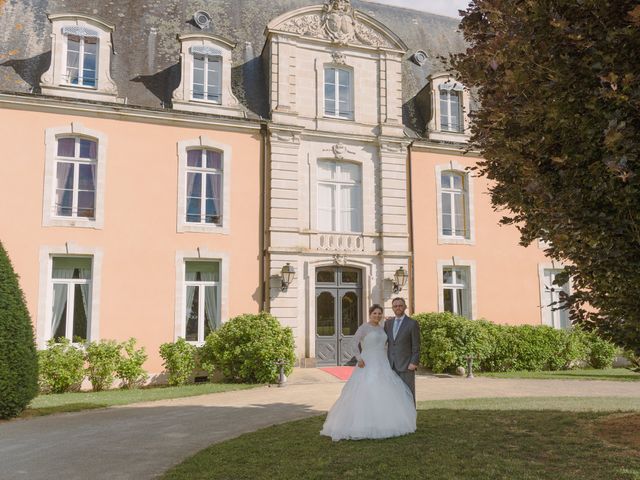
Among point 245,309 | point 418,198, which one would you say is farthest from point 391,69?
point 245,309

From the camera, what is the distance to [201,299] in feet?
46.5

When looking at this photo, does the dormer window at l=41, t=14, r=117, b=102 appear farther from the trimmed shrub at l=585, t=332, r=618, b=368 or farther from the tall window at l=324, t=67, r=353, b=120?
the trimmed shrub at l=585, t=332, r=618, b=368

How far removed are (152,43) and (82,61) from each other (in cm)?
237

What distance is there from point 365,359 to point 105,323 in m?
8.45

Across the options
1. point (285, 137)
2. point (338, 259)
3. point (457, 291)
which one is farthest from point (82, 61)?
point (457, 291)

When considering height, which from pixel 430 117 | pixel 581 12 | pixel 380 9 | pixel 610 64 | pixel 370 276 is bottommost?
pixel 370 276

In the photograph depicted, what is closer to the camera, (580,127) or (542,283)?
(580,127)

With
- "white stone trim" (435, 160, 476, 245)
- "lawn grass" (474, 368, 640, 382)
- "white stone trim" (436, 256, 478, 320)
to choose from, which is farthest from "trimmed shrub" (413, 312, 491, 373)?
"white stone trim" (435, 160, 476, 245)

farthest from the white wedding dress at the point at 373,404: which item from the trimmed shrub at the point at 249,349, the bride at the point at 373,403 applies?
the trimmed shrub at the point at 249,349

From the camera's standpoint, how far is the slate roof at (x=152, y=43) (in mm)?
14227

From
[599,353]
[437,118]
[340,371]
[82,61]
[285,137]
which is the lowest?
[340,371]

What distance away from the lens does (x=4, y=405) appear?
8250 mm

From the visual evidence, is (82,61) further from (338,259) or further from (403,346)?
(403,346)

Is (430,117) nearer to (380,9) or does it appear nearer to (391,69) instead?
(391,69)
